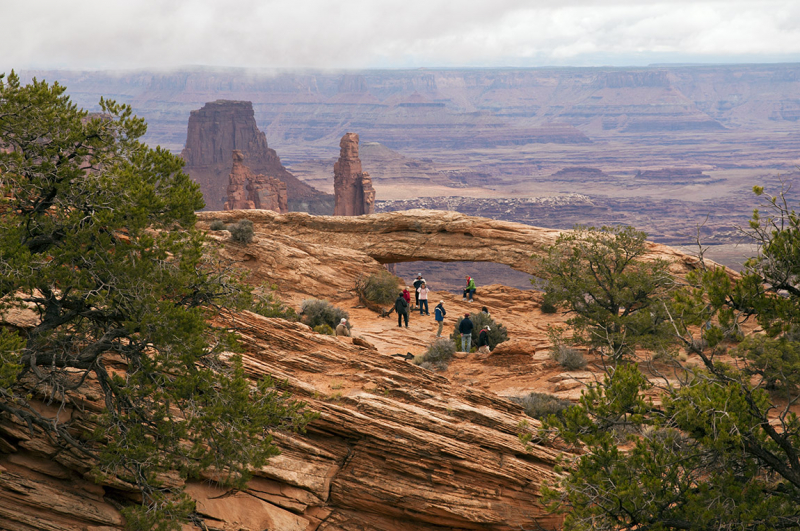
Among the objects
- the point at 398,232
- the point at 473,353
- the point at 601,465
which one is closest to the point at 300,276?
the point at 398,232

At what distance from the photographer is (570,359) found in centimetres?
2364

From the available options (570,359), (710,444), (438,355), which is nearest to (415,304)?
(438,355)

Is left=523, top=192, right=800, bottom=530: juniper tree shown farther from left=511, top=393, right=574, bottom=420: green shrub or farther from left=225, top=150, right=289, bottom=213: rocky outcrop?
left=225, top=150, right=289, bottom=213: rocky outcrop

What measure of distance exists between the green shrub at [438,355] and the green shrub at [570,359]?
4.24 metres

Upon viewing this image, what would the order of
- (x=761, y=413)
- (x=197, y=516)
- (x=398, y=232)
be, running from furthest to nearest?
(x=398, y=232) < (x=197, y=516) < (x=761, y=413)

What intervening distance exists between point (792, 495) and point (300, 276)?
90.6 feet

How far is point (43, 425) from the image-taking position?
10.2m

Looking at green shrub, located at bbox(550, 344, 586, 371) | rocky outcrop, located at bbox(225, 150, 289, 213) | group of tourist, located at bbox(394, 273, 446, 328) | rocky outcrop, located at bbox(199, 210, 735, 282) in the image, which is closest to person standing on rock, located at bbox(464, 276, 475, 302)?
rocky outcrop, located at bbox(199, 210, 735, 282)

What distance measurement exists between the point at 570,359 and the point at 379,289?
12583 millimetres

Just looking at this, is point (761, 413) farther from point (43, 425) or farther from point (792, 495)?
point (43, 425)

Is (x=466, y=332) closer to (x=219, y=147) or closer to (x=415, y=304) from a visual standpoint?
(x=415, y=304)

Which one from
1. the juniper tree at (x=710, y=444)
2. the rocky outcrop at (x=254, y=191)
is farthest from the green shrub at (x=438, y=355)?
the rocky outcrop at (x=254, y=191)

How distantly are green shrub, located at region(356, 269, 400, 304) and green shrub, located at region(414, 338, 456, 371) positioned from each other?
8428 millimetres

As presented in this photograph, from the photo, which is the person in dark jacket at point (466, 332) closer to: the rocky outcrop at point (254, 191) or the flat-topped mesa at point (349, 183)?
the rocky outcrop at point (254, 191)
